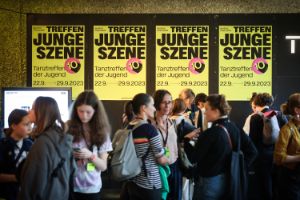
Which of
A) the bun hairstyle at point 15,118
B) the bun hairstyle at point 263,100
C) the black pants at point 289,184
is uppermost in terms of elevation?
the bun hairstyle at point 263,100

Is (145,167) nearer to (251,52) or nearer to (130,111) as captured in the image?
(130,111)

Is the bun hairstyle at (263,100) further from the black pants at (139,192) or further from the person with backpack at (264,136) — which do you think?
the black pants at (139,192)

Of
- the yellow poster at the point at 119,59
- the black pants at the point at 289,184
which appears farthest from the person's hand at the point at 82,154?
the yellow poster at the point at 119,59

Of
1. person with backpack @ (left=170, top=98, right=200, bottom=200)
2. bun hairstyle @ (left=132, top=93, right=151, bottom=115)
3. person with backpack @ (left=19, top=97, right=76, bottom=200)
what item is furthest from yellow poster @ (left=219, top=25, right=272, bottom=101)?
person with backpack @ (left=19, top=97, right=76, bottom=200)

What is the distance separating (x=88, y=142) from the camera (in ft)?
12.3

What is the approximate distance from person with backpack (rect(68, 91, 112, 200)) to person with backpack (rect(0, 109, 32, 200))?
563 mm

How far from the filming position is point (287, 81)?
7715mm

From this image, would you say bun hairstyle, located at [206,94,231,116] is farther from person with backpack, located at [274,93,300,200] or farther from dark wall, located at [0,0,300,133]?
dark wall, located at [0,0,300,133]

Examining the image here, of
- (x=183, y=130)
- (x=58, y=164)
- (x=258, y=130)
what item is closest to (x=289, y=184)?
(x=183, y=130)

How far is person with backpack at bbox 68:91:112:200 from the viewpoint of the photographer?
3.69 metres

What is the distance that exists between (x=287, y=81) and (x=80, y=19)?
384 centimetres

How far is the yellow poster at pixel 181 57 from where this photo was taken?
7.66 metres

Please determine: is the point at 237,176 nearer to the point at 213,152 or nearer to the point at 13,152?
the point at 213,152

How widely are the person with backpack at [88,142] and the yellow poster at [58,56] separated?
397cm
